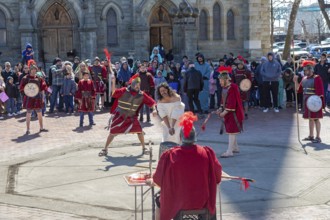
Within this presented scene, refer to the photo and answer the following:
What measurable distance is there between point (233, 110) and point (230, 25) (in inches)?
755

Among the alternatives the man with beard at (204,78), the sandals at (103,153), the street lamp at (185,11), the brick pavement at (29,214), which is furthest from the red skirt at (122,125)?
the street lamp at (185,11)

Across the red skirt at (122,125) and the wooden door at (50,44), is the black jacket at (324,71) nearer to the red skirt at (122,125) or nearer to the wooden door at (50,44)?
the red skirt at (122,125)

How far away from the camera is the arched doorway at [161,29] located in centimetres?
3022

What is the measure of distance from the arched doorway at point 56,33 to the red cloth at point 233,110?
18853 mm

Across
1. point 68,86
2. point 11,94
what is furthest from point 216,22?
point 11,94

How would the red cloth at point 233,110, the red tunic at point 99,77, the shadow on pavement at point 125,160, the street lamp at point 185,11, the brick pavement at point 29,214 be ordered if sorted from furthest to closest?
1. the street lamp at point 185,11
2. the red tunic at point 99,77
3. the red cloth at point 233,110
4. the shadow on pavement at point 125,160
5. the brick pavement at point 29,214

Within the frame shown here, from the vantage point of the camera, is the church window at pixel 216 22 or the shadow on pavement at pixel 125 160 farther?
the church window at pixel 216 22

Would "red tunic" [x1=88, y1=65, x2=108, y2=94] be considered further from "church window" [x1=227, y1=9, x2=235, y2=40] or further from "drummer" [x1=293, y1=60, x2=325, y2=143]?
"church window" [x1=227, y1=9, x2=235, y2=40]

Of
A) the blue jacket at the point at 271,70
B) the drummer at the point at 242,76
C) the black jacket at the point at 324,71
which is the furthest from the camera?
the black jacket at the point at 324,71

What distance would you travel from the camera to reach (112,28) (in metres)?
29.9

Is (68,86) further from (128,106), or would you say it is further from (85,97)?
(128,106)

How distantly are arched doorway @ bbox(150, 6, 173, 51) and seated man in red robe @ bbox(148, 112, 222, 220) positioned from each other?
24.1 m

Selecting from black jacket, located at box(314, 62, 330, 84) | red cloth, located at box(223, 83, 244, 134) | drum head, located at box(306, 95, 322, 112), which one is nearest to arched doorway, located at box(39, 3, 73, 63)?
black jacket, located at box(314, 62, 330, 84)

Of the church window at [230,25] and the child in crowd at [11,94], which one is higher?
the church window at [230,25]
